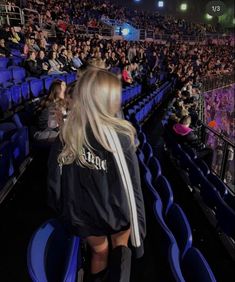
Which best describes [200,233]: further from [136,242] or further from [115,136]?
[115,136]

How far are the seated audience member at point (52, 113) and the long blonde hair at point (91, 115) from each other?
1193 mm

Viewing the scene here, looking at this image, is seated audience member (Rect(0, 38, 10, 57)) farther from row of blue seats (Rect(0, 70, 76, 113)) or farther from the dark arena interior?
row of blue seats (Rect(0, 70, 76, 113))

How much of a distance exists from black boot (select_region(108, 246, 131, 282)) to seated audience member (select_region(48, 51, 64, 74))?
518 cm

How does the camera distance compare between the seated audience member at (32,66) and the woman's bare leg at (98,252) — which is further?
the seated audience member at (32,66)

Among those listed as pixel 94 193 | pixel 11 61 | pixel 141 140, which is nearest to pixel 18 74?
pixel 11 61

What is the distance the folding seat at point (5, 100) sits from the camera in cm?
374

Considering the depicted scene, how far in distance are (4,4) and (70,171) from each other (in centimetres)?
839

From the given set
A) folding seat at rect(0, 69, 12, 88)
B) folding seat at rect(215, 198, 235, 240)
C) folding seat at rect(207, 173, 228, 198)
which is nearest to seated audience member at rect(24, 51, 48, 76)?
folding seat at rect(0, 69, 12, 88)

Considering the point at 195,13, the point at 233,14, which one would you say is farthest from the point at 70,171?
the point at 233,14

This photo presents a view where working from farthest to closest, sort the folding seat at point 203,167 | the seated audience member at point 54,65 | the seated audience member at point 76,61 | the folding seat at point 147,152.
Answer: the seated audience member at point 76,61 < the seated audience member at point 54,65 < the folding seat at point 203,167 < the folding seat at point 147,152

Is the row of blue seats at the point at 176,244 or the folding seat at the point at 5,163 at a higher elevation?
the folding seat at the point at 5,163

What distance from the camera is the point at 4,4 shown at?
804 cm

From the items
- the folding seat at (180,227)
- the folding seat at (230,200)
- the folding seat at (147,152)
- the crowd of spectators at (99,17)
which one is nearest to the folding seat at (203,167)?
the folding seat at (230,200)

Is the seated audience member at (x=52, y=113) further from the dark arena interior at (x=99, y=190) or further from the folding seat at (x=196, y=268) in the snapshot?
the folding seat at (x=196, y=268)
